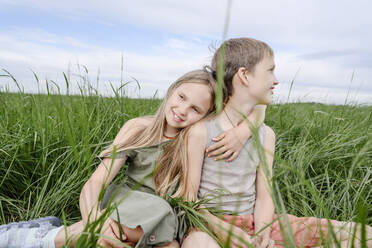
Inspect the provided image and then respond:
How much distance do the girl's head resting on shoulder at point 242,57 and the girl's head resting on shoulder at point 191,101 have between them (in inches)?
3.4

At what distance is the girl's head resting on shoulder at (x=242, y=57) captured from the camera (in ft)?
5.41

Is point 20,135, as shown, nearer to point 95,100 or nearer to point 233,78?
point 95,100

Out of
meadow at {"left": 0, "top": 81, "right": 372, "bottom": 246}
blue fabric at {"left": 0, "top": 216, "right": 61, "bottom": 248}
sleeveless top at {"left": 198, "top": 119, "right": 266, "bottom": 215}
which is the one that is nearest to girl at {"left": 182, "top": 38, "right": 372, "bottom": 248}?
sleeveless top at {"left": 198, "top": 119, "right": 266, "bottom": 215}

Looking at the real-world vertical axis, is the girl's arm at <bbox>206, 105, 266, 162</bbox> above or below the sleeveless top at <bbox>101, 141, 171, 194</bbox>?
above

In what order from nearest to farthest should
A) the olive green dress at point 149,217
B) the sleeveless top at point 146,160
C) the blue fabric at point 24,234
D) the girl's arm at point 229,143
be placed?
the olive green dress at point 149,217 → the blue fabric at point 24,234 → the girl's arm at point 229,143 → the sleeveless top at point 146,160

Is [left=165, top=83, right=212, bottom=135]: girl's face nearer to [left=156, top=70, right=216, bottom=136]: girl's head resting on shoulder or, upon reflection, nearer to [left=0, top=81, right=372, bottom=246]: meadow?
[left=156, top=70, right=216, bottom=136]: girl's head resting on shoulder

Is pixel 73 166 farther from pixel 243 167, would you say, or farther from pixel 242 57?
pixel 242 57

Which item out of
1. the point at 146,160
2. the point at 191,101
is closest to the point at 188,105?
the point at 191,101

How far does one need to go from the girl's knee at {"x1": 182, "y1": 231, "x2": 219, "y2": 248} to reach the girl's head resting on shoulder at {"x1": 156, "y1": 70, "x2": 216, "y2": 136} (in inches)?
21.4

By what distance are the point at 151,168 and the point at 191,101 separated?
0.42m

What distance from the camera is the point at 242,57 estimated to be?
167cm

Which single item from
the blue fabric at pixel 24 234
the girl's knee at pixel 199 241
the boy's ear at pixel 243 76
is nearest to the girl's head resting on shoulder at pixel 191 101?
the boy's ear at pixel 243 76

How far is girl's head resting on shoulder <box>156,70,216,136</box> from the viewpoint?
63.9 inches

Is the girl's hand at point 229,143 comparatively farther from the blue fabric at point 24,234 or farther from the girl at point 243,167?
the blue fabric at point 24,234
